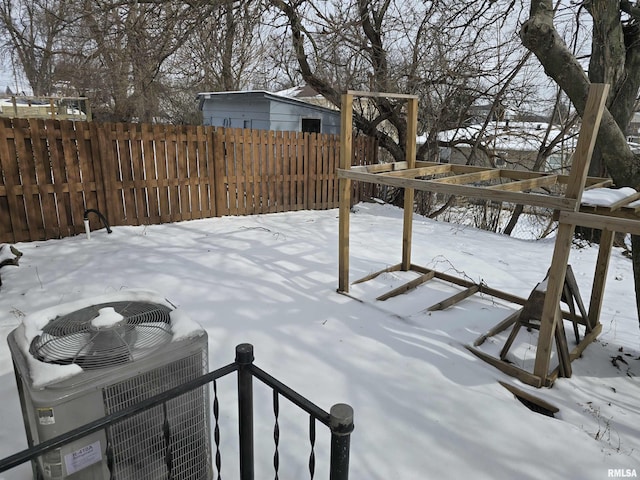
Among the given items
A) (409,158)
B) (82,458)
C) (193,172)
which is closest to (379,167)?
(409,158)

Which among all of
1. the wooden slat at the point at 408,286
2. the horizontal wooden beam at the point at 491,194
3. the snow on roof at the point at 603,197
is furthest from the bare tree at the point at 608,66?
the wooden slat at the point at 408,286

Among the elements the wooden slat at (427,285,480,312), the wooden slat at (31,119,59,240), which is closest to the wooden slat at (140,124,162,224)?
the wooden slat at (31,119,59,240)

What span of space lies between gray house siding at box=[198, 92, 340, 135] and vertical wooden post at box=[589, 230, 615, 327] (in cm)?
809

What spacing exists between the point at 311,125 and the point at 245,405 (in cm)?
998

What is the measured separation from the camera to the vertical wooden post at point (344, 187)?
4.21 meters

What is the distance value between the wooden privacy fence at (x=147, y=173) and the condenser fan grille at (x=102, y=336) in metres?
4.59

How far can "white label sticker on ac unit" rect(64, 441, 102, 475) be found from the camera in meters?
1.52

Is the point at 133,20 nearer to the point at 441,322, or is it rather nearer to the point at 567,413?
the point at 441,322

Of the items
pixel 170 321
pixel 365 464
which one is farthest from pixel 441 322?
pixel 170 321

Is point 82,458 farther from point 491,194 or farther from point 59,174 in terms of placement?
point 59,174

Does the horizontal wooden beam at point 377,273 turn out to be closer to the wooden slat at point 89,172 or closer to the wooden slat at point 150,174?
the wooden slat at point 150,174

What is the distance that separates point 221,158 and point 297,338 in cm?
467

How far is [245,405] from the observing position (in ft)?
5.48

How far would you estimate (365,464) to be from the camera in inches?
87.5
